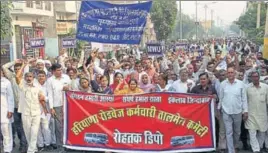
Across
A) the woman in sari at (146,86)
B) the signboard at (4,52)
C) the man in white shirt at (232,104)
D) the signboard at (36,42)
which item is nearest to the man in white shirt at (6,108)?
the woman in sari at (146,86)

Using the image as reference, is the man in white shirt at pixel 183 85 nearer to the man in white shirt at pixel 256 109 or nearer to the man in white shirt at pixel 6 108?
the man in white shirt at pixel 256 109

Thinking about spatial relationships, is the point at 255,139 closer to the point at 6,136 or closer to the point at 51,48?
the point at 6,136

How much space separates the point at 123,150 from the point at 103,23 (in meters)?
3.44

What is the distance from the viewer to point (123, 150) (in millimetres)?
7309

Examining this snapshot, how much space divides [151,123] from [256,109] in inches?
73.4

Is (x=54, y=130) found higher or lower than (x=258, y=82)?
lower

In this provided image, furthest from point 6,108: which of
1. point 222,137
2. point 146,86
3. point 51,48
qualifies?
point 51,48

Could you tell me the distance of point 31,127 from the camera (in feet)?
25.0

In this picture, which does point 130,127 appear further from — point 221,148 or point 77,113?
point 221,148

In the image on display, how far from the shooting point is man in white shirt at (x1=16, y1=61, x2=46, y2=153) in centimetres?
754

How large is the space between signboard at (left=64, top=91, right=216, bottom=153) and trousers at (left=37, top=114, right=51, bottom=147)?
1027mm

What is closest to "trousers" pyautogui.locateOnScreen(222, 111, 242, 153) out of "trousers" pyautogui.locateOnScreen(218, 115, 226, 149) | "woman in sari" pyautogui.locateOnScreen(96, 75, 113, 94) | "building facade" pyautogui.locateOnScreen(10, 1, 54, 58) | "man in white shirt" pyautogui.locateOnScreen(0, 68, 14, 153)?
"trousers" pyautogui.locateOnScreen(218, 115, 226, 149)

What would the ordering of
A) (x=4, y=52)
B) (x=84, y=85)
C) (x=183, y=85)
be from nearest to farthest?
(x=84, y=85) < (x=183, y=85) < (x=4, y=52)

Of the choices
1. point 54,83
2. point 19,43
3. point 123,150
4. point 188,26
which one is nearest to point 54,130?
point 54,83
